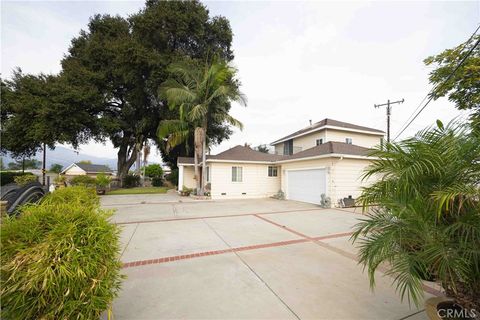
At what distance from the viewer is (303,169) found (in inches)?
537

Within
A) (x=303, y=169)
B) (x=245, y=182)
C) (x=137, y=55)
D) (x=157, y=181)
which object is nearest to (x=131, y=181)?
(x=157, y=181)

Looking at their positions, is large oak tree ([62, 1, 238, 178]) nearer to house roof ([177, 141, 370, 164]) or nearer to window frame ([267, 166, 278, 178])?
house roof ([177, 141, 370, 164])

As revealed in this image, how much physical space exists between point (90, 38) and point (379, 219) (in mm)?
29970

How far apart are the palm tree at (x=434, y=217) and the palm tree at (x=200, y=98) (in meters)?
12.6

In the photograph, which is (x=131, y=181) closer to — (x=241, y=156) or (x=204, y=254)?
(x=241, y=156)

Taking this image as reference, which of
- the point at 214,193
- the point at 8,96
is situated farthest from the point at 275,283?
the point at 8,96

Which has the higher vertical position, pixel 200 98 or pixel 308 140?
pixel 200 98

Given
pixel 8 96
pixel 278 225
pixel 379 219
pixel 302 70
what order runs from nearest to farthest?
pixel 379 219
pixel 278 225
pixel 302 70
pixel 8 96

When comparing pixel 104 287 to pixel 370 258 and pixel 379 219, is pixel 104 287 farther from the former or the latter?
pixel 379 219

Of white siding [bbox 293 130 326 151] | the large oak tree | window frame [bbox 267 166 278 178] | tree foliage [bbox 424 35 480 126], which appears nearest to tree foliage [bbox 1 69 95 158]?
the large oak tree

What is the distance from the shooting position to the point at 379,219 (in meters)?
2.34

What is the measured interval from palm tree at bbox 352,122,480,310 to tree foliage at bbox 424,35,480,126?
9770 mm

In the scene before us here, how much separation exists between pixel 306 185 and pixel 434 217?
38.6 ft

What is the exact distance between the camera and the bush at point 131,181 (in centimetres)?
2504
